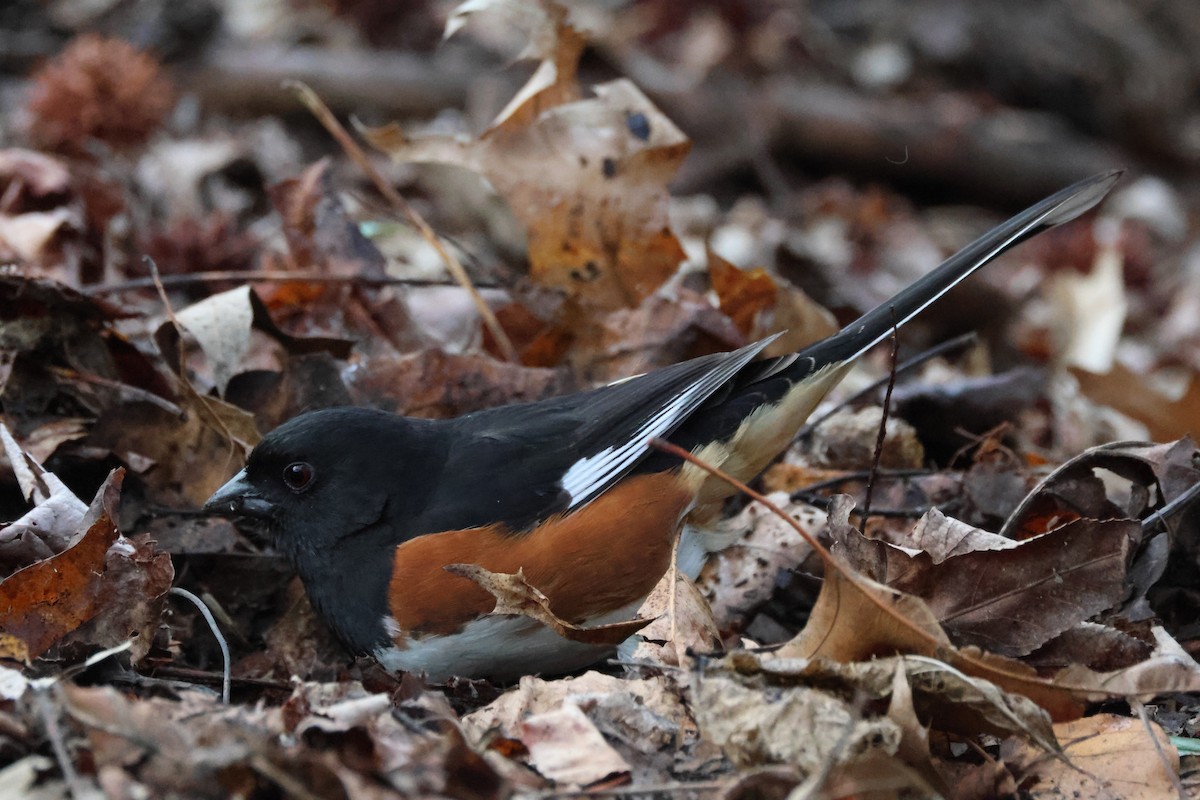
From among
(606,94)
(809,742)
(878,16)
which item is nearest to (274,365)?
(606,94)

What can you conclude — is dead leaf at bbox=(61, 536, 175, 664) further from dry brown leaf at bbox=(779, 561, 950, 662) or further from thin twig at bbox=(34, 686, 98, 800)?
dry brown leaf at bbox=(779, 561, 950, 662)

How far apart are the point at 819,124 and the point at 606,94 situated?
3.73 meters

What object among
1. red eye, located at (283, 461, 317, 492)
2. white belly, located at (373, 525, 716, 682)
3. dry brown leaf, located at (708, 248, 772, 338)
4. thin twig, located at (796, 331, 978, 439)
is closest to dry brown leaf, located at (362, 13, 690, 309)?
dry brown leaf, located at (708, 248, 772, 338)

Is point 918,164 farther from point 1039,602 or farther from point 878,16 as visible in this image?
point 1039,602

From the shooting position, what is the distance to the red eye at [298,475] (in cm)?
283

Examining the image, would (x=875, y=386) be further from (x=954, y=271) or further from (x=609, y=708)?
(x=609, y=708)

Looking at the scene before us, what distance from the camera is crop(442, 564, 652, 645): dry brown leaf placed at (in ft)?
7.62

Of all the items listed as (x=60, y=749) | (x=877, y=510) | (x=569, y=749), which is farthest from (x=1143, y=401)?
(x=60, y=749)

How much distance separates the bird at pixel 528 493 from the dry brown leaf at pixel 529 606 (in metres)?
0.09

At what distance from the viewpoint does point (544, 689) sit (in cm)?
225

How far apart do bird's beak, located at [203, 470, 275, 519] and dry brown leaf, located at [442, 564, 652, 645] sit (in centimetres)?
65

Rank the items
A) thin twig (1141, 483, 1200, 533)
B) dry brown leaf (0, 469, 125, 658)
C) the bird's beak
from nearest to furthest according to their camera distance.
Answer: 1. dry brown leaf (0, 469, 125, 658)
2. thin twig (1141, 483, 1200, 533)
3. the bird's beak

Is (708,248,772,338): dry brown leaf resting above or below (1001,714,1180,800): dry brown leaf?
below

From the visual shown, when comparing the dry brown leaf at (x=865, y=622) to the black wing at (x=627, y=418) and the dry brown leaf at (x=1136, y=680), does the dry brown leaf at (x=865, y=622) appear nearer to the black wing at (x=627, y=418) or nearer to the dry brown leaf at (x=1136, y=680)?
the dry brown leaf at (x=1136, y=680)
